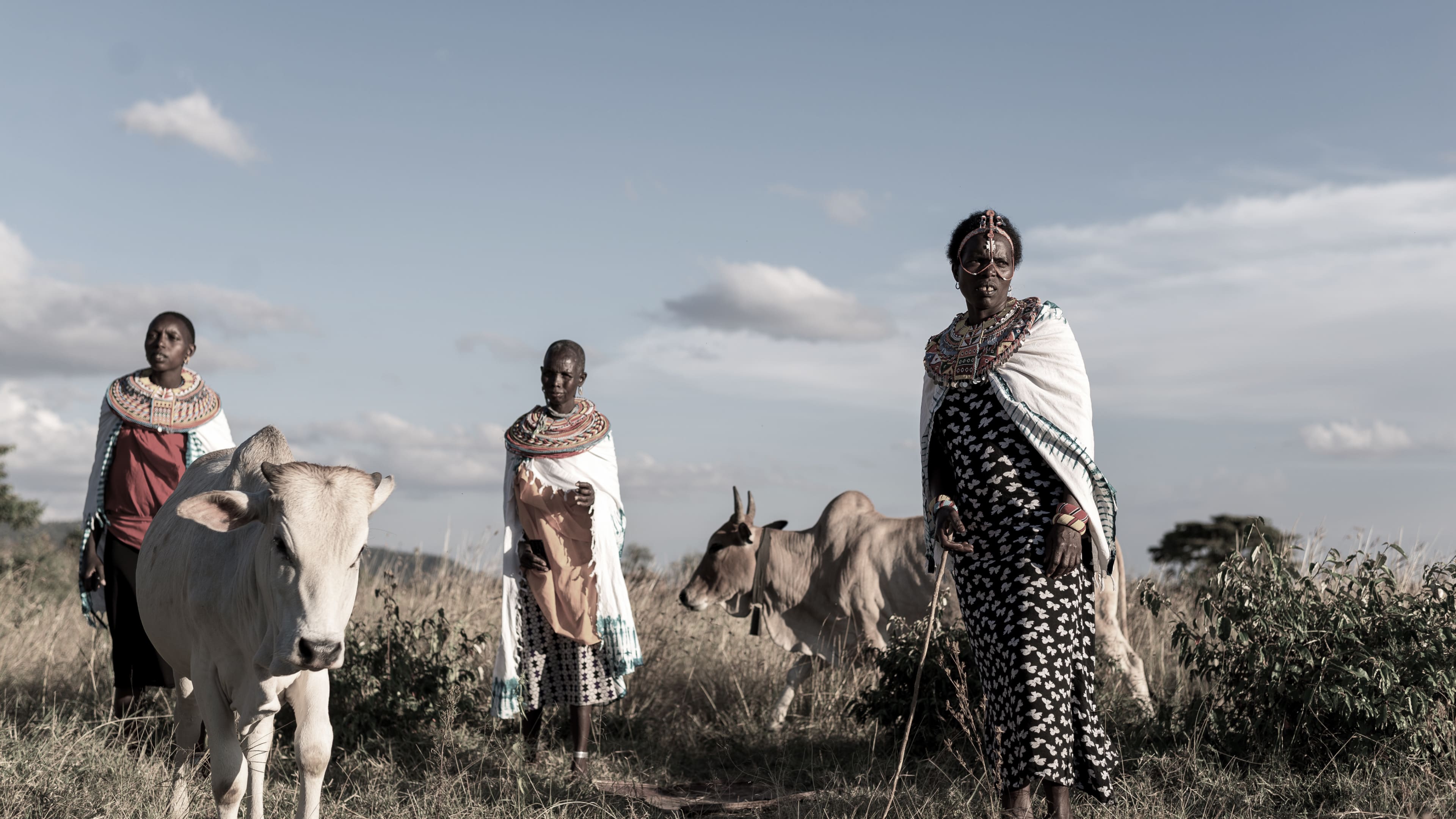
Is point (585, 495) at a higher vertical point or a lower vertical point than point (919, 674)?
higher

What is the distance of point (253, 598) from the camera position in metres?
3.98

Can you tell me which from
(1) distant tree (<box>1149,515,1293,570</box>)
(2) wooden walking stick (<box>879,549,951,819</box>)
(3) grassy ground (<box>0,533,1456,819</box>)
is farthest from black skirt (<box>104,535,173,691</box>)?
(1) distant tree (<box>1149,515,1293,570</box>)

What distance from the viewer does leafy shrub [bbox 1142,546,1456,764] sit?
5.07 metres

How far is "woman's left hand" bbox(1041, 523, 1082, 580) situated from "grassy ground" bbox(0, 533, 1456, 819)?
86 centimetres

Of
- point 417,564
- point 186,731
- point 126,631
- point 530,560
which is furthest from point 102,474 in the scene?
point 417,564

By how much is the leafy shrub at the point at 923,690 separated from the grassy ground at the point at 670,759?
18 cm

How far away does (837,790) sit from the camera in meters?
5.32

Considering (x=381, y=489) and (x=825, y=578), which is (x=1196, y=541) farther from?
(x=381, y=489)

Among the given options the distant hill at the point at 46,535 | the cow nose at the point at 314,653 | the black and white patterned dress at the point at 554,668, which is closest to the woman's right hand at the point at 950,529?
A: the cow nose at the point at 314,653

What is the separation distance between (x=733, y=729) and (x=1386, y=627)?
11.6ft

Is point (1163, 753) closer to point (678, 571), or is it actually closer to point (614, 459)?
point (614, 459)

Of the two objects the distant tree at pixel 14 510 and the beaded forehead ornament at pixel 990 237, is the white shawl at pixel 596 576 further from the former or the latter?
the distant tree at pixel 14 510

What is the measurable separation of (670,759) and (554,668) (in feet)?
2.95

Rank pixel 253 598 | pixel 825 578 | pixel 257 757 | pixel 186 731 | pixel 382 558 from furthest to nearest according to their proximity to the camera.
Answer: pixel 382 558
pixel 825 578
pixel 186 731
pixel 257 757
pixel 253 598
